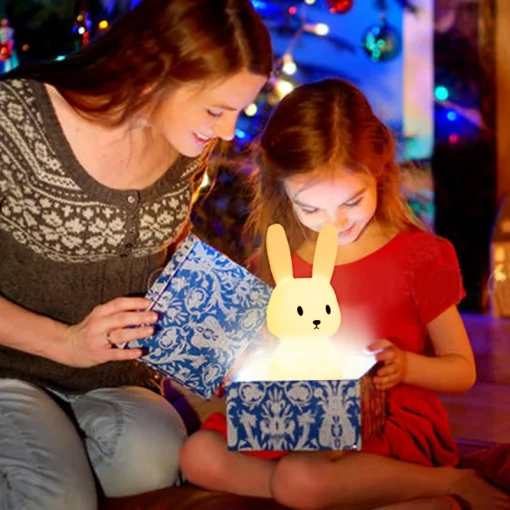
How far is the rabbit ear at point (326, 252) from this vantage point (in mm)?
1345

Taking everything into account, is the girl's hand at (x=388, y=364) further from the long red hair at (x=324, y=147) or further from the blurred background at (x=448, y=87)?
the blurred background at (x=448, y=87)

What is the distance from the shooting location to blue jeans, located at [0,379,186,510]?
1.30m

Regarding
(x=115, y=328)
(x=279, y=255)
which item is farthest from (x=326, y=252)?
(x=115, y=328)

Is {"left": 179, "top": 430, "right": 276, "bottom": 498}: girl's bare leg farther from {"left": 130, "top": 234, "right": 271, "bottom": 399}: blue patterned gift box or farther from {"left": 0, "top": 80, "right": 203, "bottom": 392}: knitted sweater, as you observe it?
{"left": 0, "top": 80, "right": 203, "bottom": 392}: knitted sweater

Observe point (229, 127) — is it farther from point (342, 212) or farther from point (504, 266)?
point (504, 266)

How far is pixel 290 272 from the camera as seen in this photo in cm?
136

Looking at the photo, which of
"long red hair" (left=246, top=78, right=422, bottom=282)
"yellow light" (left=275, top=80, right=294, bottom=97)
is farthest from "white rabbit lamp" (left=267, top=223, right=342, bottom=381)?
"yellow light" (left=275, top=80, right=294, bottom=97)

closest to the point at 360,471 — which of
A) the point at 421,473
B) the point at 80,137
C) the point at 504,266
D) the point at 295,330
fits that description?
the point at 421,473

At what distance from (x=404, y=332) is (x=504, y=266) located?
155cm

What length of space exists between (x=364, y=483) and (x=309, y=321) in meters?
0.23

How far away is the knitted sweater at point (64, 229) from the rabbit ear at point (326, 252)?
243mm

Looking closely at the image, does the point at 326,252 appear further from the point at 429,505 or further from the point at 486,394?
the point at 486,394

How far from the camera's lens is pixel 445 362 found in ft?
4.65

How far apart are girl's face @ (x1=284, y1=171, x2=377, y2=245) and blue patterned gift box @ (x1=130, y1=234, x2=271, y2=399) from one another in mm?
126
